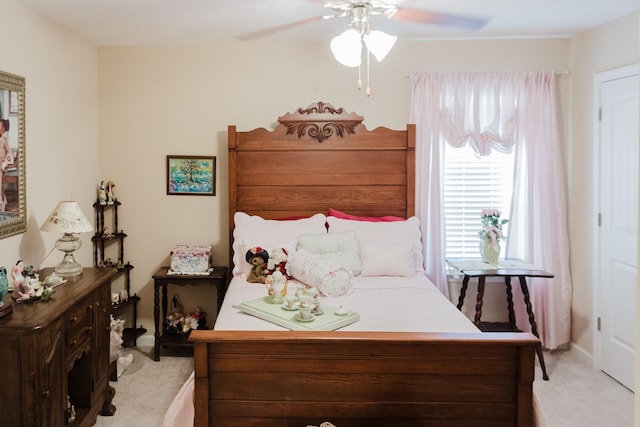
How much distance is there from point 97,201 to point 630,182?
154 inches

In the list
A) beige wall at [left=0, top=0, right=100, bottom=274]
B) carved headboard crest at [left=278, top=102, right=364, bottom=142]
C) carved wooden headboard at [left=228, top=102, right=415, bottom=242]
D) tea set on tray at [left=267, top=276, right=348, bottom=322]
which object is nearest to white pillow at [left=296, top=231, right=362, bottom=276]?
carved wooden headboard at [left=228, top=102, right=415, bottom=242]

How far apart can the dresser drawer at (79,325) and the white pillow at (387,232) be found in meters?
1.69

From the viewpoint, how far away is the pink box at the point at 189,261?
3973 millimetres

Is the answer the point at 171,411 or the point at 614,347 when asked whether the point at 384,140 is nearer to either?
the point at 614,347

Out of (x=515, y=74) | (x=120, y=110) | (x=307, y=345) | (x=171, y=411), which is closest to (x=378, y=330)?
(x=307, y=345)

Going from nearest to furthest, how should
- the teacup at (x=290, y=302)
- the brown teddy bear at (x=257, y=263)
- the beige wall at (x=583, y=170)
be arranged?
the teacup at (x=290, y=302), the brown teddy bear at (x=257, y=263), the beige wall at (x=583, y=170)

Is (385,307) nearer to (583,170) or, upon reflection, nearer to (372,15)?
(372,15)

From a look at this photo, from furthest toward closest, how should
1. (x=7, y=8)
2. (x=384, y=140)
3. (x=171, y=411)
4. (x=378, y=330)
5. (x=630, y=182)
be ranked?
(x=384, y=140) → (x=630, y=182) → (x=7, y=8) → (x=378, y=330) → (x=171, y=411)

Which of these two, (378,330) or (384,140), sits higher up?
(384,140)

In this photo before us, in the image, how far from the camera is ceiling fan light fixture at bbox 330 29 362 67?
257cm

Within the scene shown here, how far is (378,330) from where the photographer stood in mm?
2477

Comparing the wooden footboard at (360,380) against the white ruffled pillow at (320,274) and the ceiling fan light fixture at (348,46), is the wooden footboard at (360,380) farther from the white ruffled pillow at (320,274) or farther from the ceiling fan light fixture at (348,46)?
the ceiling fan light fixture at (348,46)

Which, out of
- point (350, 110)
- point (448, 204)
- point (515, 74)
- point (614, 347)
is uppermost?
point (515, 74)

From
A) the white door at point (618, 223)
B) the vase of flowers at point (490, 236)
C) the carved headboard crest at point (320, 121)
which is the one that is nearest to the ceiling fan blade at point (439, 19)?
the carved headboard crest at point (320, 121)
